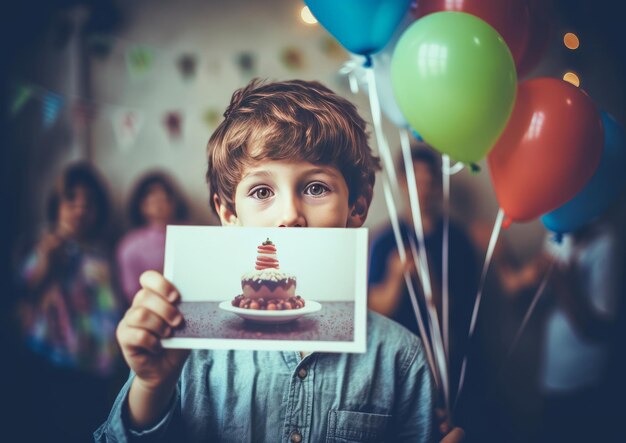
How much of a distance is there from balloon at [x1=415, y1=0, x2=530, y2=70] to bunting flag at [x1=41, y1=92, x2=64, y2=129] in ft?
6.40

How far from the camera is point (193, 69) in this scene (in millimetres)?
2168

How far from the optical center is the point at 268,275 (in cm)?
86

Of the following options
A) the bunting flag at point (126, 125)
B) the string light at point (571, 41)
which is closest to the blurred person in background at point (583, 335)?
the string light at point (571, 41)

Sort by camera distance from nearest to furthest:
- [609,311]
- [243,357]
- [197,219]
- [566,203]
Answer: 1. [243,357]
2. [566,203]
3. [197,219]
4. [609,311]

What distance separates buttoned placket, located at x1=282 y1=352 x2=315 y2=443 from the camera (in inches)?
35.6

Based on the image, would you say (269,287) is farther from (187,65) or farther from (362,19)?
(187,65)

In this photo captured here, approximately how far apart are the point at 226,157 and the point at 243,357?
413 mm

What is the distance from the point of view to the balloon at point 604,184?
3.24 feet

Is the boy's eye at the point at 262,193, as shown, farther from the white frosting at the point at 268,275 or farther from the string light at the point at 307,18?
the string light at the point at 307,18

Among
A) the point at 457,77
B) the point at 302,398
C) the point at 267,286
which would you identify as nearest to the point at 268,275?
the point at 267,286

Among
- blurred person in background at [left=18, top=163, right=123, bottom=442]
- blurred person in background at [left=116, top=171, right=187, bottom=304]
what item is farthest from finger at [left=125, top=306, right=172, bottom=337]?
blurred person in background at [left=18, top=163, right=123, bottom=442]

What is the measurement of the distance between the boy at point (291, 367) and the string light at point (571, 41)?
160 centimetres

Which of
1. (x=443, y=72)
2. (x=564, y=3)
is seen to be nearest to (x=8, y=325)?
(x=443, y=72)

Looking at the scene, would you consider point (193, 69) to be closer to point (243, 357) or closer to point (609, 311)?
point (243, 357)
